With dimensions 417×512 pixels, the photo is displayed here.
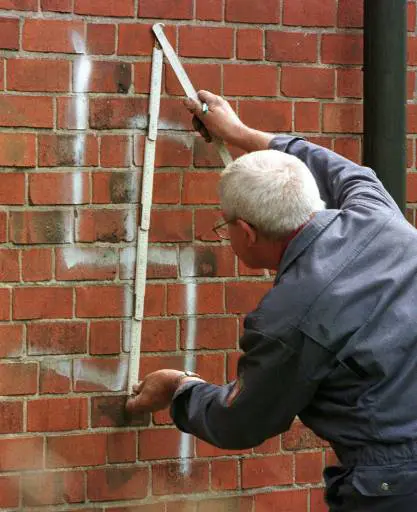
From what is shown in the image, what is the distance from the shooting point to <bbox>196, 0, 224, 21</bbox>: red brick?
3502 millimetres

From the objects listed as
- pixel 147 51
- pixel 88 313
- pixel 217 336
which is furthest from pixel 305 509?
pixel 147 51

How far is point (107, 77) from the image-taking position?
3.41 metres

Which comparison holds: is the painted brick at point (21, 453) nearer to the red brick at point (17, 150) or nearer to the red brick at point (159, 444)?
the red brick at point (159, 444)

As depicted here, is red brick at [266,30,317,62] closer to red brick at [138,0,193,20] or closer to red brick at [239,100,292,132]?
red brick at [239,100,292,132]

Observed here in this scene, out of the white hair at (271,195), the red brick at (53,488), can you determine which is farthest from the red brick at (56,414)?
the white hair at (271,195)

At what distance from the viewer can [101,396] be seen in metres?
3.46

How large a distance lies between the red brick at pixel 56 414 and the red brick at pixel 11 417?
29 mm

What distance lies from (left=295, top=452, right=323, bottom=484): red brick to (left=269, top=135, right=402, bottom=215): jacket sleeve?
0.96m

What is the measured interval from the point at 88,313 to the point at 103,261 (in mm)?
176

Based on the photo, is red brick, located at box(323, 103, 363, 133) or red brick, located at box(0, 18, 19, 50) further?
red brick, located at box(323, 103, 363, 133)

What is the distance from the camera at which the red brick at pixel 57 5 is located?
3.33 meters

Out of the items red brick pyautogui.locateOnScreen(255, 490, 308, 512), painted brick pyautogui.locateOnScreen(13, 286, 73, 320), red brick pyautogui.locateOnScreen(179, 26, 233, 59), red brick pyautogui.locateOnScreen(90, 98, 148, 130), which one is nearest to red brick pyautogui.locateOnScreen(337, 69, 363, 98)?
red brick pyautogui.locateOnScreen(179, 26, 233, 59)

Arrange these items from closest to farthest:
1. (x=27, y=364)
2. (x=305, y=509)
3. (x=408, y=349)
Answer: (x=408, y=349) → (x=27, y=364) → (x=305, y=509)

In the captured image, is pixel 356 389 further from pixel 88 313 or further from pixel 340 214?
pixel 88 313
